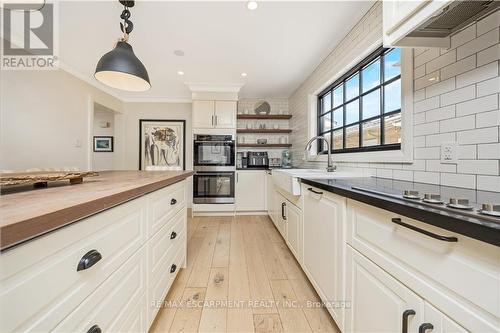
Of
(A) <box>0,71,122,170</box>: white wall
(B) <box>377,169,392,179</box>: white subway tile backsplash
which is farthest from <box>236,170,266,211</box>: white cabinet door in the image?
(A) <box>0,71,122,170</box>: white wall

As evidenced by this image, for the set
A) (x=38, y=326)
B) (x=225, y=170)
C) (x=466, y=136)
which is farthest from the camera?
(x=225, y=170)

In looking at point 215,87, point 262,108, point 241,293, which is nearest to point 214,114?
point 215,87

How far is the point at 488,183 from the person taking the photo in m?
0.98

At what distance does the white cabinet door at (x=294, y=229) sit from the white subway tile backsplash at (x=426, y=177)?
35.1 inches

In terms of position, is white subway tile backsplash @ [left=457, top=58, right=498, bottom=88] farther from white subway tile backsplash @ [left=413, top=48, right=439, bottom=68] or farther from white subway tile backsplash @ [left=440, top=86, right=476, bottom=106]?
white subway tile backsplash @ [left=413, top=48, right=439, bottom=68]

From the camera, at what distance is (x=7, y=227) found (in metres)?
0.37

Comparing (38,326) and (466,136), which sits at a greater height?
(466,136)

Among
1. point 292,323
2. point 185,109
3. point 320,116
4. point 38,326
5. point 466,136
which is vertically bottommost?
point 292,323

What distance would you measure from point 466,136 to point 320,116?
2.24 m

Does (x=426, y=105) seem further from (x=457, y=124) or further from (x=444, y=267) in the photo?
(x=444, y=267)

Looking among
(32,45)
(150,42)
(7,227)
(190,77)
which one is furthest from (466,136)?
(32,45)

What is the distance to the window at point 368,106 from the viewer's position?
1.68 m

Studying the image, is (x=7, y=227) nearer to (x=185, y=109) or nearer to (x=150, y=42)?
(x=150, y=42)

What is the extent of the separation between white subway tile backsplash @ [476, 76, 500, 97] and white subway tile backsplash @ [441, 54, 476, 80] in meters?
0.11
